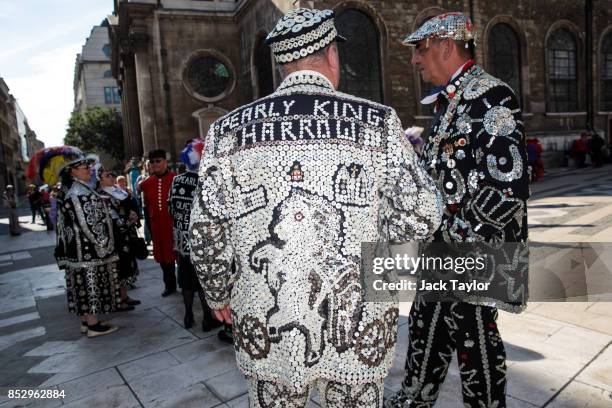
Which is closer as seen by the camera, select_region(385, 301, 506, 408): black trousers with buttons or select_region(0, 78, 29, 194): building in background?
select_region(385, 301, 506, 408): black trousers with buttons

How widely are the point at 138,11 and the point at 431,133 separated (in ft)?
72.6

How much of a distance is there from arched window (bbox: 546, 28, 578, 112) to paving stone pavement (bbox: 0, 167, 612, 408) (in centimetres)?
2092

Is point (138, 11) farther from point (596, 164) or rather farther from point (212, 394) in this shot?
point (596, 164)

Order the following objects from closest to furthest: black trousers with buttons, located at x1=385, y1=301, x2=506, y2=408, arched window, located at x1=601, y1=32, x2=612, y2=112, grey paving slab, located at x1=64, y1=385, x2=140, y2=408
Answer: black trousers with buttons, located at x1=385, y1=301, x2=506, y2=408
grey paving slab, located at x1=64, y1=385, x2=140, y2=408
arched window, located at x1=601, y1=32, x2=612, y2=112

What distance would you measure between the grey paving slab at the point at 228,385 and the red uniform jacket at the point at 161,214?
2.65 metres

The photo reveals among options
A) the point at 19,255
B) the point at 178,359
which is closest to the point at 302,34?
the point at 178,359

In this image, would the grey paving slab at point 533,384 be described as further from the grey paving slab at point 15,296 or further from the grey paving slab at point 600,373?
the grey paving slab at point 15,296

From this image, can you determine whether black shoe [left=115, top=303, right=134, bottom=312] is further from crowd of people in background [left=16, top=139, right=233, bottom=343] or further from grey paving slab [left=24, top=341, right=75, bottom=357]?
grey paving slab [left=24, top=341, right=75, bottom=357]

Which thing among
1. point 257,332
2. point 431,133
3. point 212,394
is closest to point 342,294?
point 257,332

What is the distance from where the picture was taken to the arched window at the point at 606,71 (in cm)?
2269

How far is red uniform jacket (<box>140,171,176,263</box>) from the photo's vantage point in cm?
569

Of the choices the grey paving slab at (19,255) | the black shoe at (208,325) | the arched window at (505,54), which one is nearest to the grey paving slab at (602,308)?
the black shoe at (208,325)

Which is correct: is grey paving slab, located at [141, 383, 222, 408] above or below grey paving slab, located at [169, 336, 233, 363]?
above

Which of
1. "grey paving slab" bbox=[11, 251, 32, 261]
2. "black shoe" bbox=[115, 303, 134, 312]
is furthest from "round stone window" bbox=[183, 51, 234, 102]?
"black shoe" bbox=[115, 303, 134, 312]
